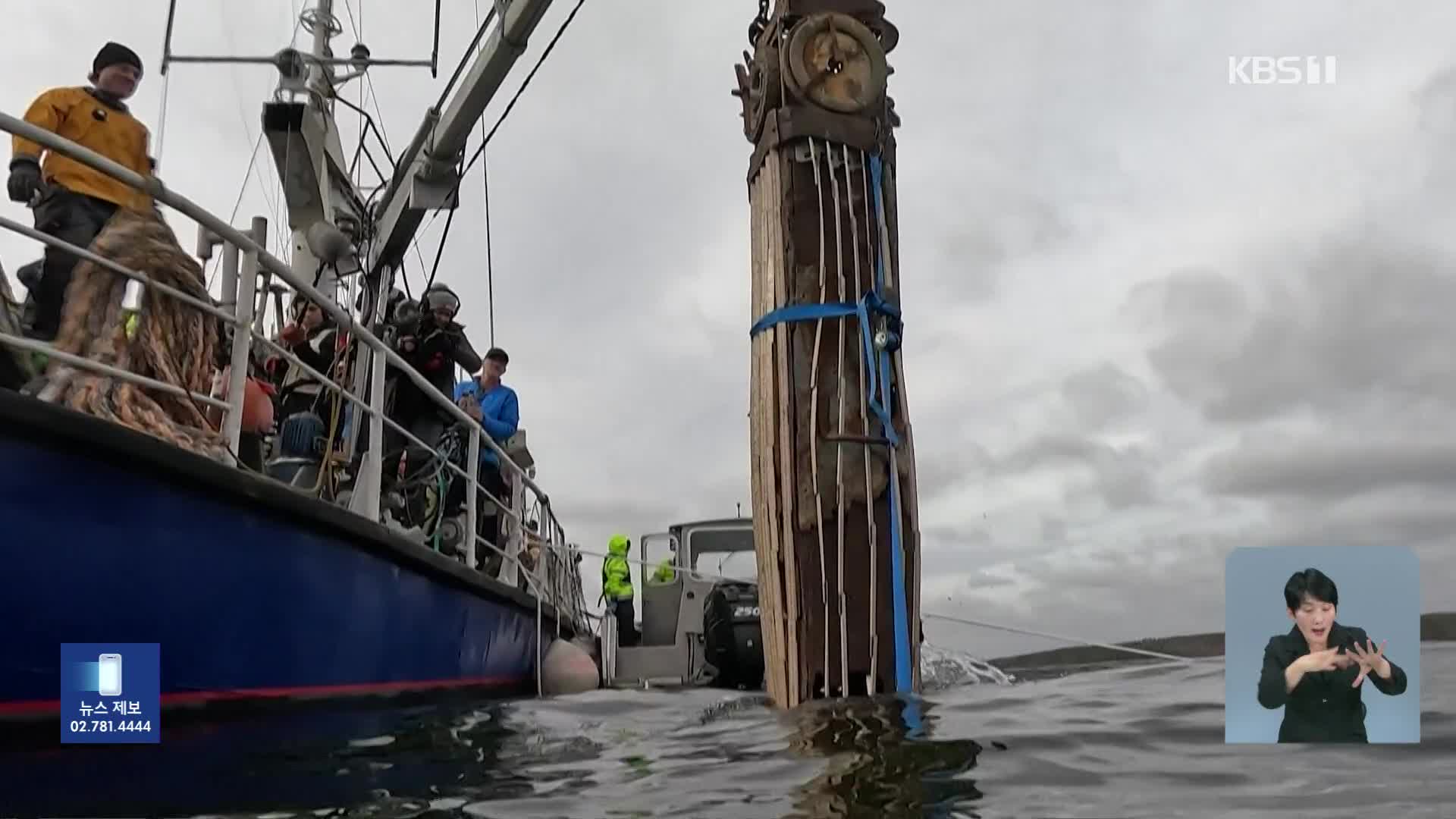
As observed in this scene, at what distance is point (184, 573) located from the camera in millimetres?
3301

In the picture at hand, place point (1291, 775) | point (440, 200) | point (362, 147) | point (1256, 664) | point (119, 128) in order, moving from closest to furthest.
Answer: point (1256, 664) → point (1291, 775) → point (119, 128) → point (440, 200) → point (362, 147)

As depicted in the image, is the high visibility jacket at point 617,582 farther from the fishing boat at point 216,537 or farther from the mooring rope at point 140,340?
the mooring rope at point 140,340

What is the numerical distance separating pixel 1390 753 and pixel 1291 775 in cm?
31

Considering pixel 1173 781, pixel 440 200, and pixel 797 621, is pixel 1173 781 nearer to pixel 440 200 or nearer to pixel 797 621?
pixel 797 621

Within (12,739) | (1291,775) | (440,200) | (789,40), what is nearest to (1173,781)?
(1291,775)

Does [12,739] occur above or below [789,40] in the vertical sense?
below

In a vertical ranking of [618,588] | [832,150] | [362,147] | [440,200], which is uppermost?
[362,147]

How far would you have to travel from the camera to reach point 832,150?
10.8ft

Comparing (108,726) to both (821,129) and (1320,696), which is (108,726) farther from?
(1320,696)

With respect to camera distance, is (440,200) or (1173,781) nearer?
(1173,781)

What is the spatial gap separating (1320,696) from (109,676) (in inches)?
111

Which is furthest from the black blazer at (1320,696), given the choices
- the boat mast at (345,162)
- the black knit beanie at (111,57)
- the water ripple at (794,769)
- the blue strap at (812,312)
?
the boat mast at (345,162)

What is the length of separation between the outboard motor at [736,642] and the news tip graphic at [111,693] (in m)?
5.61

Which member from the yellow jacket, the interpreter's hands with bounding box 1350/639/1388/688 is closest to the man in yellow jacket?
the yellow jacket
